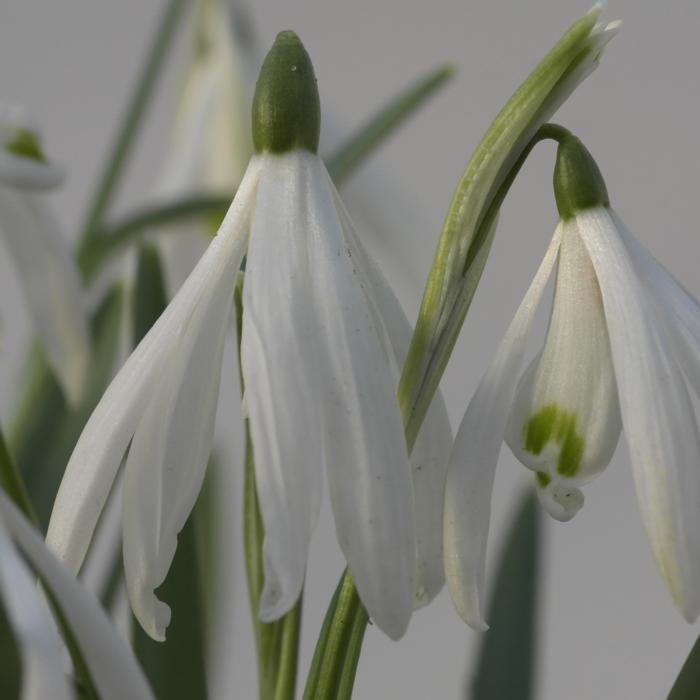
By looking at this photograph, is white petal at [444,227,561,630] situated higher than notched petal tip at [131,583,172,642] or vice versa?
white petal at [444,227,561,630]

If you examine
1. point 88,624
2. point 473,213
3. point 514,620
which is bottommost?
point 514,620

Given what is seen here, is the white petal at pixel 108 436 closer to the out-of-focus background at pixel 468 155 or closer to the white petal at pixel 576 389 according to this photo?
the white petal at pixel 576 389

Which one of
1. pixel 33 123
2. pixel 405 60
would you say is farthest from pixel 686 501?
pixel 405 60

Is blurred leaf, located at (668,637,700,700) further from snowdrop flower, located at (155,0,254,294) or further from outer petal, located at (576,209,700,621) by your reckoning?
snowdrop flower, located at (155,0,254,294)

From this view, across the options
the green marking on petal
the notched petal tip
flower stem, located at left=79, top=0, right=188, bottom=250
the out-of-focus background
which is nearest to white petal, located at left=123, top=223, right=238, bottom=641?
the notched petal tip

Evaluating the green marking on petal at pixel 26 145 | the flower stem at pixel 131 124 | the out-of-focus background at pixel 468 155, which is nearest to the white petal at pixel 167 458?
the green marking on petal at pixel 26 145

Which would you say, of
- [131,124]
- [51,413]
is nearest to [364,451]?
[51,413]

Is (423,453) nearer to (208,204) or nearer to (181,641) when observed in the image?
(181,641)
